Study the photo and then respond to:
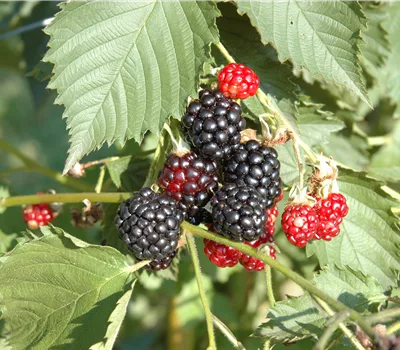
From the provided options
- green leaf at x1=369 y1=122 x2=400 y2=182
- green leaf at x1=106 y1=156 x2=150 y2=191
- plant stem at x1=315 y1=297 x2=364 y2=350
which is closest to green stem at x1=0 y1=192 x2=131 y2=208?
green leaf at x1=106 y1=156 x2=150 y2=191

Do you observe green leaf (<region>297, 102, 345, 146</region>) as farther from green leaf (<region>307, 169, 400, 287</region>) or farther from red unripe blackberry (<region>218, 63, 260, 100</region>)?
red unripe blackberry (<region>218, 63, 260, 100</region>)

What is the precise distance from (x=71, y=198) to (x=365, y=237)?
0.67 meters

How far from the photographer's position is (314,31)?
1.37 m

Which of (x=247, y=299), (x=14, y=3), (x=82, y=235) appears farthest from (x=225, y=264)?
(x=14, y=3)

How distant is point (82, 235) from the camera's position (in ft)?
6.39

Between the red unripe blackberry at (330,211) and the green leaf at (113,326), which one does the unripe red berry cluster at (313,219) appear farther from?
the green leaf at (113,326)

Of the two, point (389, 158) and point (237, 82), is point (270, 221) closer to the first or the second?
point (237, 82)

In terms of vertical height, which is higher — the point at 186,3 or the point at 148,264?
the point at 186,3

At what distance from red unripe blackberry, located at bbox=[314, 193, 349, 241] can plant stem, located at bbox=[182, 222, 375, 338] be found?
182mm

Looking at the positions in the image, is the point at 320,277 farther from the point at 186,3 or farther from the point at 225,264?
the point at 186,3

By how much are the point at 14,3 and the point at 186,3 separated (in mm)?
1177

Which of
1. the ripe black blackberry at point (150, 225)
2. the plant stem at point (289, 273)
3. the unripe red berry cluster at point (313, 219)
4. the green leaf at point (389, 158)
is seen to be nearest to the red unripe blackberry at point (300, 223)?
the unripe red berry cluster at point (313, 219)

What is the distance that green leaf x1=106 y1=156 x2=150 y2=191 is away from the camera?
1.57 meters

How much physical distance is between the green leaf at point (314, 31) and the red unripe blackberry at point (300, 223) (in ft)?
0.90
